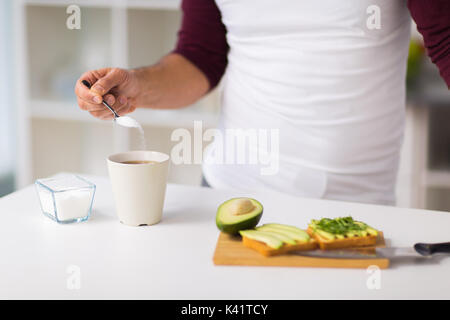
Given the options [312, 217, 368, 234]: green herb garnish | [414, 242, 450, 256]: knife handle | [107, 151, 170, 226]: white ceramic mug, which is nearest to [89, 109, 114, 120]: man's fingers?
A: [107, 151, 170, 226]: white ceramic mug

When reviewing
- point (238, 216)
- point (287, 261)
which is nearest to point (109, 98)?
point (238, 216)

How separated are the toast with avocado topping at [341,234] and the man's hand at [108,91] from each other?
43 centimetres

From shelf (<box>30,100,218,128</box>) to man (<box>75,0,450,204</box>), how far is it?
91cm

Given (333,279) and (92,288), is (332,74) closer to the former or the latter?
(333,279)

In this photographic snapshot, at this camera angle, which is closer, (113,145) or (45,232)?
(45,232)

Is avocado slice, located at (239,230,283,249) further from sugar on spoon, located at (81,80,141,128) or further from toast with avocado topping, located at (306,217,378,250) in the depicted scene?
sugar on spoon, located at (81,80,141,128)

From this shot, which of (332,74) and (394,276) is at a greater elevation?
(332,74)

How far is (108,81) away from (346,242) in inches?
19.7

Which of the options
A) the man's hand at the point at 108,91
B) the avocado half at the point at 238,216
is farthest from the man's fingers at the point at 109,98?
the avocado half at the point at 238,216

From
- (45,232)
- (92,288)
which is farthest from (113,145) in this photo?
(92,288)

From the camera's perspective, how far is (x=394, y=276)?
684 mm

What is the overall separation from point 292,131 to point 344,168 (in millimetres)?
136

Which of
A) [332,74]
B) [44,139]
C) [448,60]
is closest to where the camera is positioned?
[448,60]

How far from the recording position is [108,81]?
38.1 inches
